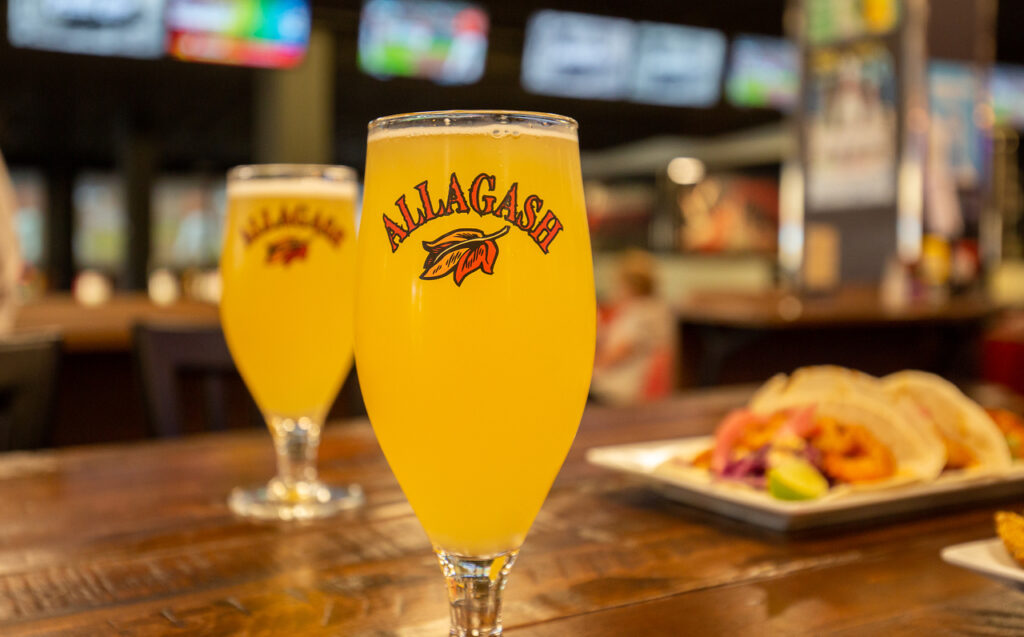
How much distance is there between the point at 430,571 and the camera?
0.71 m

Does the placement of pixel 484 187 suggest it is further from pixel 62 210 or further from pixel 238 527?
pixel 62 210

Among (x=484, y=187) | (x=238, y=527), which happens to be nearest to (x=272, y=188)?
(x=238, y=527)

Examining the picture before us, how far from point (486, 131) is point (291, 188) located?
16.6 inches

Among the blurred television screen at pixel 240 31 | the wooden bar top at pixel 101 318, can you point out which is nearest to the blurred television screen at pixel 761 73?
the blurred television screen at pixel 240 31

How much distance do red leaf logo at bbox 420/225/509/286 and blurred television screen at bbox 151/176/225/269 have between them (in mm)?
14582

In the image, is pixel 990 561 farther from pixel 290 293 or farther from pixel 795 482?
pixel 290 293

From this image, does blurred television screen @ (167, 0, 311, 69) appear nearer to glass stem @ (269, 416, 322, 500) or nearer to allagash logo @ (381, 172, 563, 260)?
glass stem @ (269, 416, 322, 500)

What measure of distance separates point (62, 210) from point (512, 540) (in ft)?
49.0

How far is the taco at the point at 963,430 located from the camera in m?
0.94

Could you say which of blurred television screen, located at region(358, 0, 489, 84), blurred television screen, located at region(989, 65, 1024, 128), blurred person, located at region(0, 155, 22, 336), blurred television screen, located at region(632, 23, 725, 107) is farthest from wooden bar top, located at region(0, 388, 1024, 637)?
blurred television screen, located at region(989, 65, 1024, 128)

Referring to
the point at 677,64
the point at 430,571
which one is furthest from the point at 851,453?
the point at 677,64

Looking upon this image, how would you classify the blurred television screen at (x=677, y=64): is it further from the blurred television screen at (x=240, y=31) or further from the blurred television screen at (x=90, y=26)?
the blurred television screen at (x=90, y=26)

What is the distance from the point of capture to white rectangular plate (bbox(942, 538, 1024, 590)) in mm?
628

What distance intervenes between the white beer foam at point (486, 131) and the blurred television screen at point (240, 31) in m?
6.60
